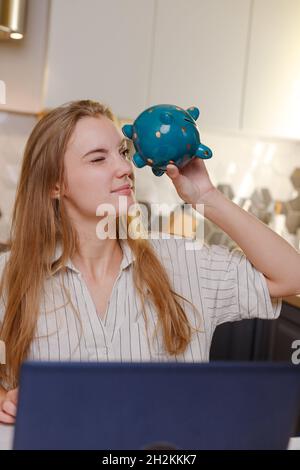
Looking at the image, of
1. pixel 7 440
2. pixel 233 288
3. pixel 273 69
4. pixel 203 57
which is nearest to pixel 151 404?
pixel 7 440

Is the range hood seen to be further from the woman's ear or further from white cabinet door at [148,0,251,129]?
the woman's ear

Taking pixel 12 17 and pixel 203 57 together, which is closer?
pixel 12 17

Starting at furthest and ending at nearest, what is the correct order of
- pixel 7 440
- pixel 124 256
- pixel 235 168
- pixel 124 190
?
pixel 235 168
pixel 124 256
pixel 124 190
pixel 7 440

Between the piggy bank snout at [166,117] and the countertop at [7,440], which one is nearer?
the countertop at [7,440]

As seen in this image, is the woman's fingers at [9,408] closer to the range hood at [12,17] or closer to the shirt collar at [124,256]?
the shirt collar at [124,256]

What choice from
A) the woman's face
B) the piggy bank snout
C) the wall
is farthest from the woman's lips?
the wall

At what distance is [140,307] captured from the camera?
132 centimetres

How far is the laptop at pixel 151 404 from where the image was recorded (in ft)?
1.86

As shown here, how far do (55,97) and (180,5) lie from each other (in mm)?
695

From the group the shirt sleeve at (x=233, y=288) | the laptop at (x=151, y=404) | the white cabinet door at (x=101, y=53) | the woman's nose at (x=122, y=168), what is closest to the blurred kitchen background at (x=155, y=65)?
the white cabinet door at (x=101, y=53)

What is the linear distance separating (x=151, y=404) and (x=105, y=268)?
80cm

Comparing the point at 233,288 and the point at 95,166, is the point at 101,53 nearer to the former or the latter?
the point at 95,166

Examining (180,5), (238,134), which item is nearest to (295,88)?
(238,134)

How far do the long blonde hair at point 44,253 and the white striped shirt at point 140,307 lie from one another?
2cm
